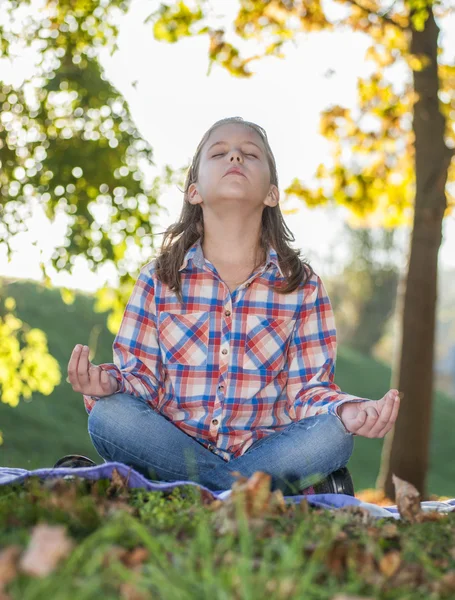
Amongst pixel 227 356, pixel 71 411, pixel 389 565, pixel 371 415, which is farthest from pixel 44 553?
pixel 71 411

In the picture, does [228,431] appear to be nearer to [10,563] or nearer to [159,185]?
[10,563]

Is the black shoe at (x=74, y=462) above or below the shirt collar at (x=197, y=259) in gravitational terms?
below

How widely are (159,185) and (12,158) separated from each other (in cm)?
92

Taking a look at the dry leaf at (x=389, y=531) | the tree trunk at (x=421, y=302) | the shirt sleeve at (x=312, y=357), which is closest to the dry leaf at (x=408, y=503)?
the dry leaf at (x=389, y=531)

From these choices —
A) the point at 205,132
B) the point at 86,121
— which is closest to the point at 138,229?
the point at 86,121

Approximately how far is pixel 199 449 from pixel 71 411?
853 cm

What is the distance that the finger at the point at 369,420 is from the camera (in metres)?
2.33

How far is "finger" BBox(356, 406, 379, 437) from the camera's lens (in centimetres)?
233

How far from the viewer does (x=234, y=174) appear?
2846mm

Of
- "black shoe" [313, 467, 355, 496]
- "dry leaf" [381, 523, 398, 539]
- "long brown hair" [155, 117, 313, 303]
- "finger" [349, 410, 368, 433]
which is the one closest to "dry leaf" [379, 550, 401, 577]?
"dry leaf" [381, 523, 398, 539]

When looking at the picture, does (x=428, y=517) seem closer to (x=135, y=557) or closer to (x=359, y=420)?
(x=359, y=420)

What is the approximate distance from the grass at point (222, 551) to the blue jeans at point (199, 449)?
0.59m

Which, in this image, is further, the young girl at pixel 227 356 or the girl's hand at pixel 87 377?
the young girl at pixel 227 356

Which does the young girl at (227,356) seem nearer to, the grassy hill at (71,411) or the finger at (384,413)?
the finger at (384,413)
